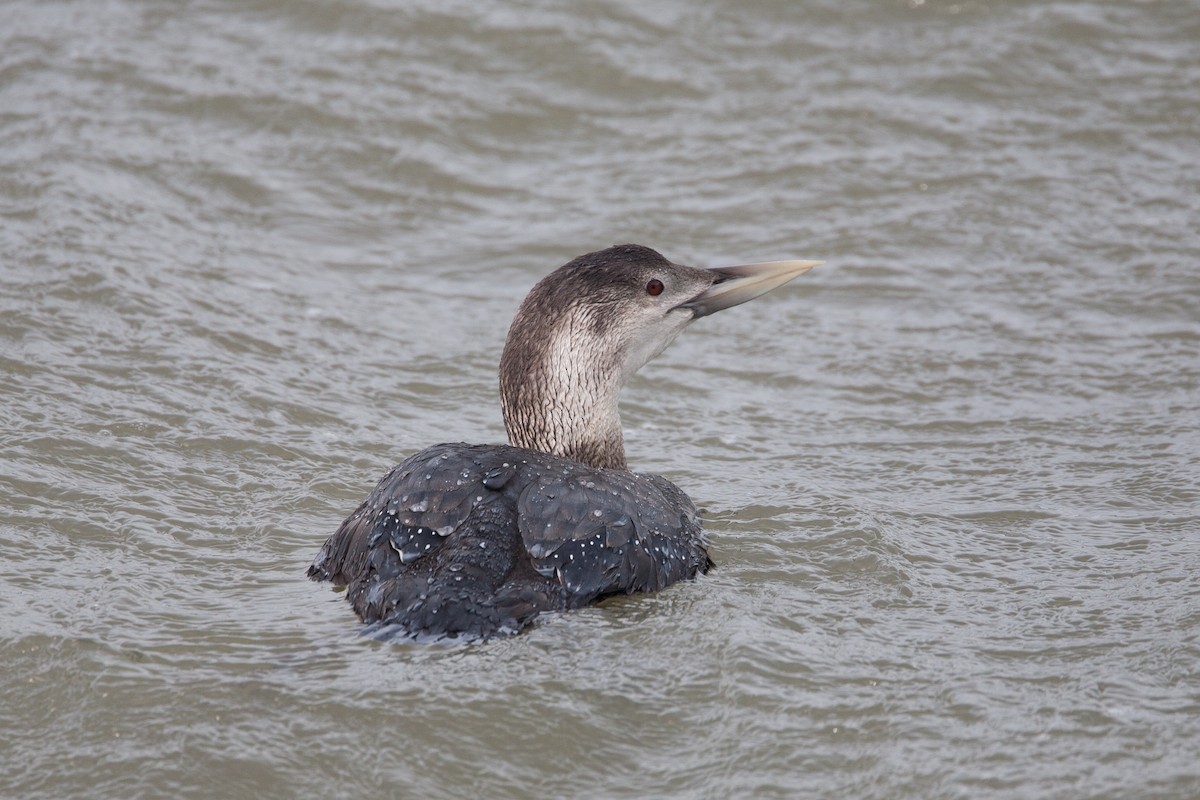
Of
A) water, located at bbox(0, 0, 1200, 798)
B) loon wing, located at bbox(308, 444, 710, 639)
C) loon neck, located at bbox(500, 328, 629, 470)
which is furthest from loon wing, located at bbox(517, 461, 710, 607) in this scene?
loon neck, located at bbox(500, 328, 629, 470)

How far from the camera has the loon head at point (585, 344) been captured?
4.94m

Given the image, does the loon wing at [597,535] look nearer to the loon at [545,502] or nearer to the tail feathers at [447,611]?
the loon at [545,502]

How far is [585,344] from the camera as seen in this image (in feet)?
16.4

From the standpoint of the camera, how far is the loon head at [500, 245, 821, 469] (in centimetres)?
494

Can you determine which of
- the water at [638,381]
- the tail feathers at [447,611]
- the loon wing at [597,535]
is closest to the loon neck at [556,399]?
the loon wing at [597,535]

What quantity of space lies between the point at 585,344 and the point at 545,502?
82 cm

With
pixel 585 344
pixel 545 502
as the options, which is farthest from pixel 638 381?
pixel 545 502

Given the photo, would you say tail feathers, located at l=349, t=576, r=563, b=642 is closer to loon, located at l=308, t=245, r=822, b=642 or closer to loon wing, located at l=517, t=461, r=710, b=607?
loon, located at l=308, t=245, r=822, b=642

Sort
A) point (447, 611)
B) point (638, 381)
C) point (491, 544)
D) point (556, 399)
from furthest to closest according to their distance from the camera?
point (638, 381), point (556, 399), point (491, 544), point (447, 611)

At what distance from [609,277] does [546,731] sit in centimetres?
179

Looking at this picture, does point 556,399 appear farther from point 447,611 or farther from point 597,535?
point 447,611

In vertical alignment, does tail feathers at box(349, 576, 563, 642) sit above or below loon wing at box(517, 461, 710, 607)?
below

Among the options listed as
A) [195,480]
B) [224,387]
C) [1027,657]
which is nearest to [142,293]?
[224,387]

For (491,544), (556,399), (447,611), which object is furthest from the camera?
(556,399)
